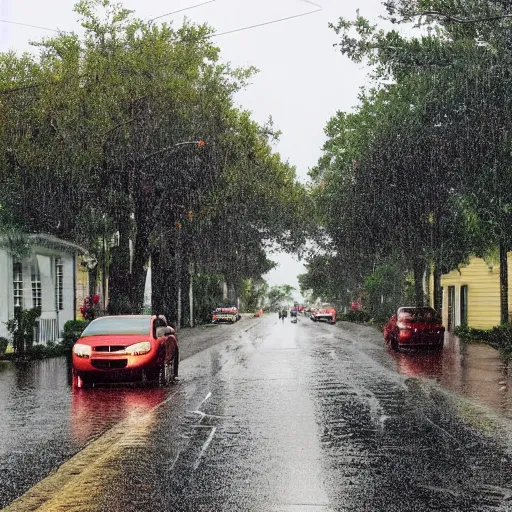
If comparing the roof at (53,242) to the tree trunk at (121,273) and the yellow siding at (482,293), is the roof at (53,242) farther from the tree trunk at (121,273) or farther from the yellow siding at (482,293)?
the yellow siding at (482,293)

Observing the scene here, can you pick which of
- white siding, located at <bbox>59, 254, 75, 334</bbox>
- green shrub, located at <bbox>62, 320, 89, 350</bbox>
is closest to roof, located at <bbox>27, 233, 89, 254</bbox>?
white siding, located at <bbox>59, 254, 75, 334</bbox>

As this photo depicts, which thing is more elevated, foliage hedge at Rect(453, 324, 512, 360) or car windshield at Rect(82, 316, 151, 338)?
car windshield at Rect(82, 316, 151, 338)

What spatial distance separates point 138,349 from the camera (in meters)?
16.2

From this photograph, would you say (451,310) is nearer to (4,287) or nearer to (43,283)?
(43,283)

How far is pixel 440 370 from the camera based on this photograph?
20609 millimetres

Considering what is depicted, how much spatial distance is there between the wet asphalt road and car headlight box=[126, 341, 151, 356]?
716mm

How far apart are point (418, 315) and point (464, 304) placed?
50.5 feet

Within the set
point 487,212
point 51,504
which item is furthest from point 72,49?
point 51,504

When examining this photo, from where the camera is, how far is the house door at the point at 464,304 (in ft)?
143

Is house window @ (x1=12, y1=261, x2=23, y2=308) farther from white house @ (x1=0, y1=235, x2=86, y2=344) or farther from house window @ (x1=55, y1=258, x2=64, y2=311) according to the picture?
house window @ (x1=55, y1=258, x2=64, y2=311)


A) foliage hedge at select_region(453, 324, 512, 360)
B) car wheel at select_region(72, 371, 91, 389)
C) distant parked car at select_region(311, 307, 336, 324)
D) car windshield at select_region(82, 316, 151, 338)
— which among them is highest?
car windshield at select_region(82, 316, 151, 338)

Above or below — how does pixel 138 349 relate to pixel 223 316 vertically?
→ above

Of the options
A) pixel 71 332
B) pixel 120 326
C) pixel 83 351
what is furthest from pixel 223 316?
pixel 83 351

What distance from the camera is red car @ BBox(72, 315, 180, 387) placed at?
52.6 ft
